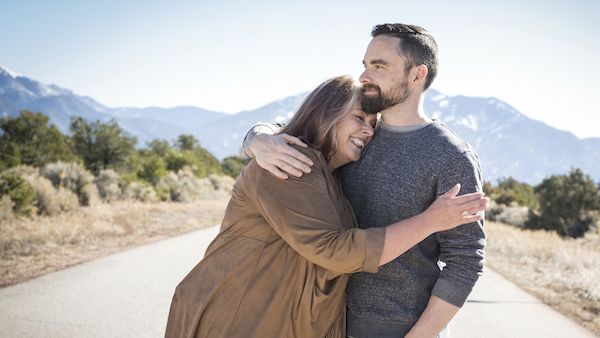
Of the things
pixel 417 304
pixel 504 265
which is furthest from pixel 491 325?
pixel 504 265

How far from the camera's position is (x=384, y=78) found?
7.23 ft

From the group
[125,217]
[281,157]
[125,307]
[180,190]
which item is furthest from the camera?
[180,190]

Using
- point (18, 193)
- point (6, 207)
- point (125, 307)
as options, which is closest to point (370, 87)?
point (125, 307)

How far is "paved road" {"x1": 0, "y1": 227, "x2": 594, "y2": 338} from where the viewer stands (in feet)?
15.7

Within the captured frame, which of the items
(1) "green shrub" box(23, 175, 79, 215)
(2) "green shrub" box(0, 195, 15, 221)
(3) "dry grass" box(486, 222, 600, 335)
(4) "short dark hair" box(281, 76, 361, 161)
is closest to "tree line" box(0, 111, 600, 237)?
(2) "green shrub" box(0, 195, 15, 221)

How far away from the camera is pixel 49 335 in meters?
4.45

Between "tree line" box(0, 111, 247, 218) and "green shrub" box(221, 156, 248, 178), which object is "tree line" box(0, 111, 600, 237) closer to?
"tree line" box(0, 111, 247, 218)

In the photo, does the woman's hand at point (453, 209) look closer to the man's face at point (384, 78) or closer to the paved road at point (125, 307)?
the man's face at point (384, 78)

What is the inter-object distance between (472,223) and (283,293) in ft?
2.83

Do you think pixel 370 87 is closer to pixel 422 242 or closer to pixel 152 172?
pixel 422 242

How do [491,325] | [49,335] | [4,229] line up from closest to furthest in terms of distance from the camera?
[49,335] < [491,325] < [4,229]

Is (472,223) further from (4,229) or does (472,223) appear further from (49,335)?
(4,229)

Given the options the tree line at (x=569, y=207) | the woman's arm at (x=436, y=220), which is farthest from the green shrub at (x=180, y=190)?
the woman's arm at (x=436, y=220)

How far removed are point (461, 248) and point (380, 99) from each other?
0.79 m
